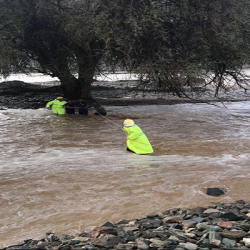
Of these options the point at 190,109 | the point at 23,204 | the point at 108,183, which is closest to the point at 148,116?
the point at 190,109

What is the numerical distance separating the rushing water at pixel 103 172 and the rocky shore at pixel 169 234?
→ 1.44 feet

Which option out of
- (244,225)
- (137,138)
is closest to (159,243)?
(244,225)

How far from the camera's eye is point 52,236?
232 inches

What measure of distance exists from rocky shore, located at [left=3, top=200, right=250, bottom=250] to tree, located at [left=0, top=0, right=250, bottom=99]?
361 inches

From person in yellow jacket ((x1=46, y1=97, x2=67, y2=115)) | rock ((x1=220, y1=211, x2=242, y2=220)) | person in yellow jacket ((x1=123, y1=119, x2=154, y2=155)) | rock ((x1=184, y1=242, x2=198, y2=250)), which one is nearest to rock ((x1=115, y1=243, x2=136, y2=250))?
rock ((x1=184, y1=242, x2=198, y2=250))

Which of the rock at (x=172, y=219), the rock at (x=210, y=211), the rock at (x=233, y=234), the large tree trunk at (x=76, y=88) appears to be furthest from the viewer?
the large tree trunk at (x=76, y=88)

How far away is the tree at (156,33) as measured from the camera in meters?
15.5

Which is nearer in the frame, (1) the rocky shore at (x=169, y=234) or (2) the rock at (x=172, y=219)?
(1) the rocky shore at (x=169, y=234)

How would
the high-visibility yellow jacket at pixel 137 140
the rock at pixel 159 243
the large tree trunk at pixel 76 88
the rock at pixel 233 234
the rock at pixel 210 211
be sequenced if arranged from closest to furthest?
the rock at pixel 159 243
the rock at pixel 233 234
the rock at pixel 210 211
the high-visibility yellow jacket at pixel 137 140
the large tree trunk at pixel 76 88

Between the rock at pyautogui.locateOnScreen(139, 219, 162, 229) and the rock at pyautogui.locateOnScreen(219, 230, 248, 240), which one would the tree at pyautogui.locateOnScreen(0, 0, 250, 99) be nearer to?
the rock at pyautogui.locateOnScreen(139, 219, 162, 229)

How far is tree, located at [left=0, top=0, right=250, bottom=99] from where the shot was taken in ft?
50.7

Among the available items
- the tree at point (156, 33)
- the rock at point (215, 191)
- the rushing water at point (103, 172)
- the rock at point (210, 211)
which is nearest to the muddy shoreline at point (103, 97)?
the tree at point (156, 33)

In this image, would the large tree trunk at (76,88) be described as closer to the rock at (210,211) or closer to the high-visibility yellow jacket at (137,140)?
the high-visibility yellow jacket at (137,140)

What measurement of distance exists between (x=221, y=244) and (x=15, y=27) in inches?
584
